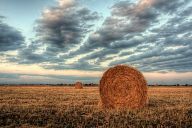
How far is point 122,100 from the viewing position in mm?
15695

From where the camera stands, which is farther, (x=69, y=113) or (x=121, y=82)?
(x=121, y=82)

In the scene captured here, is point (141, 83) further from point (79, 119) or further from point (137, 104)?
point (79, 119)

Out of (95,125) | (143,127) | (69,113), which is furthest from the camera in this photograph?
(69,113)

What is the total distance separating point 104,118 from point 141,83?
227 inches

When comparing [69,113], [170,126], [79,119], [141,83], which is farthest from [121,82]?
[170,126]

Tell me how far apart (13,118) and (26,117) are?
0.44 m

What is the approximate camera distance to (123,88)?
53.3 feet

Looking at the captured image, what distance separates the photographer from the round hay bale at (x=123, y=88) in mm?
15523

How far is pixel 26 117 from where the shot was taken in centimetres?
1094

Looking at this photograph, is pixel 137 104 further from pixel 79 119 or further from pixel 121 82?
pixel 79 119

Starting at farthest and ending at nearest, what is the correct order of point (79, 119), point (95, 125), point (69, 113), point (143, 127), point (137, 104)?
1. point (137, 104)
2. point (69, 113)
3. point (79, 119)
4. point (95, 125)
5. point (143, 127)

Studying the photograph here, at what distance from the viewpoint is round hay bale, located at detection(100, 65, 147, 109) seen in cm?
1552

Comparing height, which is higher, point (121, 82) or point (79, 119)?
point (121, 82)

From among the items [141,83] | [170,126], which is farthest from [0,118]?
[141,83]
